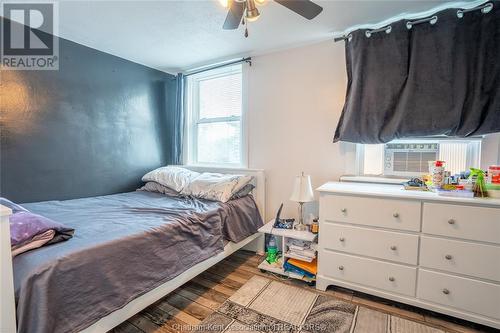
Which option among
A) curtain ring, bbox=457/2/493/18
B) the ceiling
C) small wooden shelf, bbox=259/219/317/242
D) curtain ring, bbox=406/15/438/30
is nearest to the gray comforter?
small wooden shelf, bbox=259/219/317/242

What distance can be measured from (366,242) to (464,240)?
1.83ft

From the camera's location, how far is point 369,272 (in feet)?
5.66

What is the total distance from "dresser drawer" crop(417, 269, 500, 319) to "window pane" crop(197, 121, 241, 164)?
6.82ft

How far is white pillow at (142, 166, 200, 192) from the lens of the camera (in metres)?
2.55

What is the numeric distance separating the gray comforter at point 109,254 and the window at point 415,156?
133cm

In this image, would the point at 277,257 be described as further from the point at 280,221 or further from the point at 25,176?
the point at 25,176

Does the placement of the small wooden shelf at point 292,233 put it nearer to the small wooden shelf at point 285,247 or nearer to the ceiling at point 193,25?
the small wooden shelf at point 285,247

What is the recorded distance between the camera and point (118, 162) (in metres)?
2.77

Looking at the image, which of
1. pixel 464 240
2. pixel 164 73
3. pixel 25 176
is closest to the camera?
pixel 464 240

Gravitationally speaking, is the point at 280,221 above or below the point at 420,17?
below

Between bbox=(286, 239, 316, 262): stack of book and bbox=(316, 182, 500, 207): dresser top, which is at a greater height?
bbox=(316, 182, 500, 207): dresser top

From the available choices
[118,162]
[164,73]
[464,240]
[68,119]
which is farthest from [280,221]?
[164,73]

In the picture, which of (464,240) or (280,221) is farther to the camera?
(280,221)

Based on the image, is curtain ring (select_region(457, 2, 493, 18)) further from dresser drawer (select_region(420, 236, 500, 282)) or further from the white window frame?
dresser drawer (select_region(420, 236, 500, 282))
